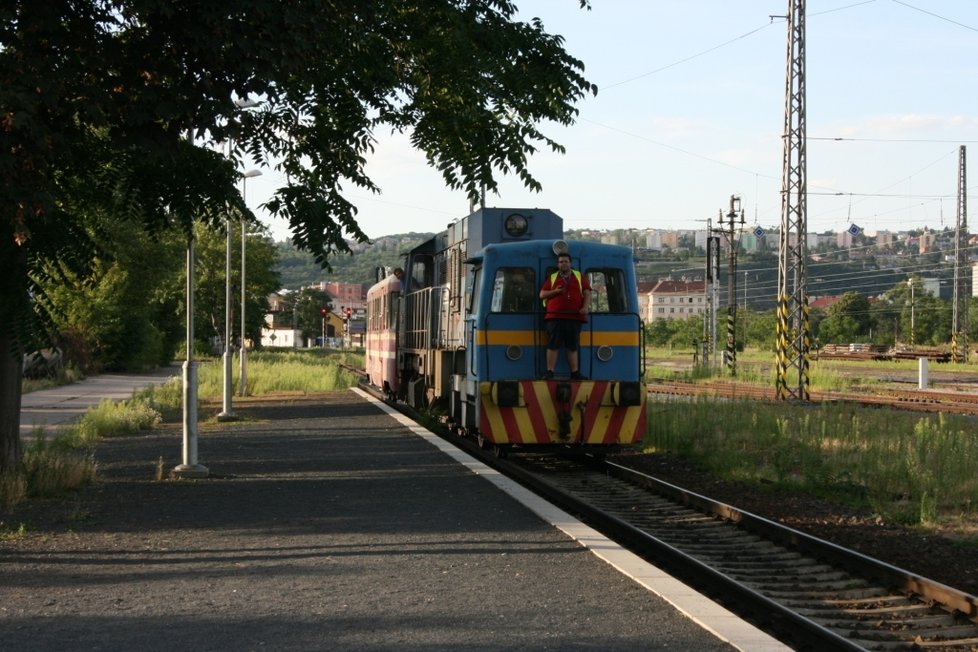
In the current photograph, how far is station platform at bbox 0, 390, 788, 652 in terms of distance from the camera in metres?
6.39

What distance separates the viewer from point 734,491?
13852 millimetres

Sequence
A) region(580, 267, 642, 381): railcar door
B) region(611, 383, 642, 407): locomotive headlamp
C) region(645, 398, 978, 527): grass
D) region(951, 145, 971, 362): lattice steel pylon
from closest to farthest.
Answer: region(645, 398, 978, 527): grass → region(611, 383, 642, 407): locomotive headlamp → region(580, 267, 642, 381): railcar door → region(951, 145, 971, 362): lattice steel pylon

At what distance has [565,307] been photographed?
48.8 feet

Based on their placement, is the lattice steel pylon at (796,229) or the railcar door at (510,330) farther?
the lattice steel pylon at (796,229)

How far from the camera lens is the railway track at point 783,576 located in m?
6.93

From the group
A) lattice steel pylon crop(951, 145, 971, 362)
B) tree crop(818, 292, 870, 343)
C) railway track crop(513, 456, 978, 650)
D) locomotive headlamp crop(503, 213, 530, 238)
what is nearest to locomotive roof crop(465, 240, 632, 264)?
locomotive headlamp crop(503, 213, 530, 238)

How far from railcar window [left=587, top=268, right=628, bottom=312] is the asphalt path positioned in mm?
8412

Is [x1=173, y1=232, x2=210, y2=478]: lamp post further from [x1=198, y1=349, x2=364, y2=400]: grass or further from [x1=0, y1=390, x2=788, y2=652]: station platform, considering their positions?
[x1=198, y1=349, x2=364, y2=400]: grass

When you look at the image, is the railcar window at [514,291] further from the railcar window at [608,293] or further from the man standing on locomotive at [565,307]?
the railcar window at [608,293]

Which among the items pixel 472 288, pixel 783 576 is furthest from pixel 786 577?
pixel 472 288

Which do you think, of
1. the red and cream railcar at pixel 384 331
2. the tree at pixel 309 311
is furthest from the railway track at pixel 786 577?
the tree at pixel 309 311

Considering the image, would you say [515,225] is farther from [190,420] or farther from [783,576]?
[783,576]

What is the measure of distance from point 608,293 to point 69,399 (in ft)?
71.7

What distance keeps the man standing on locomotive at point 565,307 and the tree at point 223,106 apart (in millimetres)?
1979
